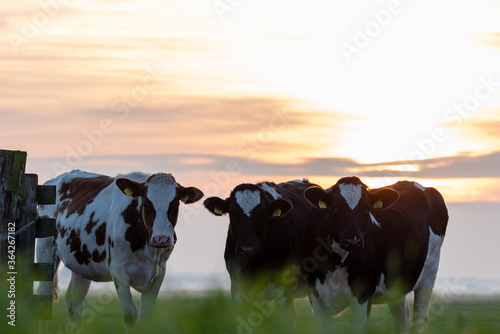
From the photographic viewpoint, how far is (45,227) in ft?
36.2

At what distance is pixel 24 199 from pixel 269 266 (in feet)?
13.1

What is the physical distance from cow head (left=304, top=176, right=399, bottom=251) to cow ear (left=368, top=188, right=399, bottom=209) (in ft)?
0.74

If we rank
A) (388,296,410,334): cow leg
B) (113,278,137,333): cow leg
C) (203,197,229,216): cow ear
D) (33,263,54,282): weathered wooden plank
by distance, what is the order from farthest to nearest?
(388,296,410,334): cow leg
(113,278,137,333): cow leg
(203,197,229,216): cow ear
(33,263,54,282): weathered wooden plank

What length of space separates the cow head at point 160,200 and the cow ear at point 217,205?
2.96ft

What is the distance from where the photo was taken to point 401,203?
47.4 feet

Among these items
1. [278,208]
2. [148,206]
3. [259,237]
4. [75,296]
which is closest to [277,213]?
[278,208]

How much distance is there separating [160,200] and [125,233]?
123 centimetres

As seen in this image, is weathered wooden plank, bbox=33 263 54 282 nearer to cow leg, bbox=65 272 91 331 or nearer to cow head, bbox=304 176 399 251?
cow head, bbox=304 176 399 251

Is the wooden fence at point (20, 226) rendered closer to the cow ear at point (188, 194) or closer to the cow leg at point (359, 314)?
the cow ear at point (188, 194)

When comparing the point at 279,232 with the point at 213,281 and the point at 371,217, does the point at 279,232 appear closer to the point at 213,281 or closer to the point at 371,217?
the point at 371,217

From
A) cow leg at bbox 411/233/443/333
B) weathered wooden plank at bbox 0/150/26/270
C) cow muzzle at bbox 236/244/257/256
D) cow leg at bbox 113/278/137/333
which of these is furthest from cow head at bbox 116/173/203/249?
cow leg at bbox 411/233/443/333

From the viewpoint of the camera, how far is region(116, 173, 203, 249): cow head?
1291cm

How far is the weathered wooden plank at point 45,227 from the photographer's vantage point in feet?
36.1

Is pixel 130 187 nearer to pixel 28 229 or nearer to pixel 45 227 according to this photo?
pixel 45 227
